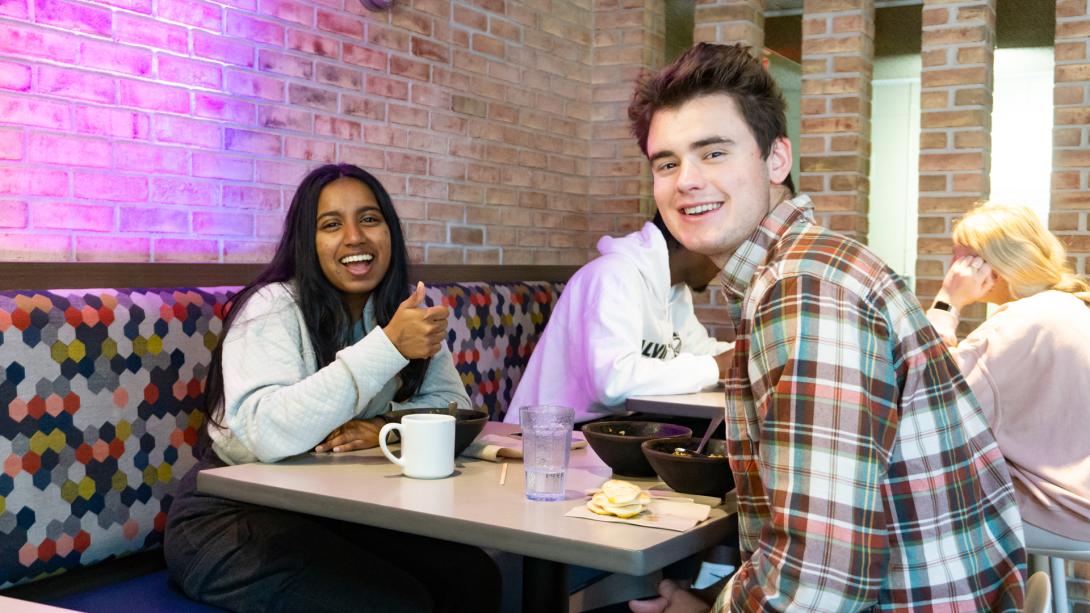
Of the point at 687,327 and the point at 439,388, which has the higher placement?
the point at 687,327

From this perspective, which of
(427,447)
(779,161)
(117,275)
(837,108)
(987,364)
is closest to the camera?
(779,161)

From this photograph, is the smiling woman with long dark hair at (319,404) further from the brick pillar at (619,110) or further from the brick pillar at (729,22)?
the brick pillar at (729,22)

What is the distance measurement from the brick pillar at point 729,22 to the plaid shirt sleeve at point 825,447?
3091mm

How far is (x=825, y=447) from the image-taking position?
114cm

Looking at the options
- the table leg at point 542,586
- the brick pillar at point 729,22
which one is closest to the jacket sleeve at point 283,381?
the table leg at point 542,586

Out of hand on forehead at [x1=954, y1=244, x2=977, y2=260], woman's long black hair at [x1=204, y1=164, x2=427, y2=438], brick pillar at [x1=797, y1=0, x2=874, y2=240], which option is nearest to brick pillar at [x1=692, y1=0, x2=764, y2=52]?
brick pillar at [x1=797, y1=0, x2=874, y2=240]

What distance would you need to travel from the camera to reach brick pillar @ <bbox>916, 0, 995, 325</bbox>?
3.73 m

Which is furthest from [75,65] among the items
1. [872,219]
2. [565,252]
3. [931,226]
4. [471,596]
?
[872,219]

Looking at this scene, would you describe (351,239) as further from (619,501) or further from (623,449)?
(619,501)

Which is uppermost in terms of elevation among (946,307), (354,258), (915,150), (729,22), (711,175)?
(729,22)

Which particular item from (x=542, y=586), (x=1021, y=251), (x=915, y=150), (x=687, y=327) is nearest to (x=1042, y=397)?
(x=1021, y=251)

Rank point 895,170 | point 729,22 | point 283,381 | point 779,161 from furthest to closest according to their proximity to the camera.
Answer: point 895,170 < point 729,22 < point 283,381 < point 779,161

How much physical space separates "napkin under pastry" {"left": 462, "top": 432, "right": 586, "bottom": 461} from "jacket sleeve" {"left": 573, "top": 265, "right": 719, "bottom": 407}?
0.67 meters

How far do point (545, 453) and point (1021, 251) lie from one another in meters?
1.87
